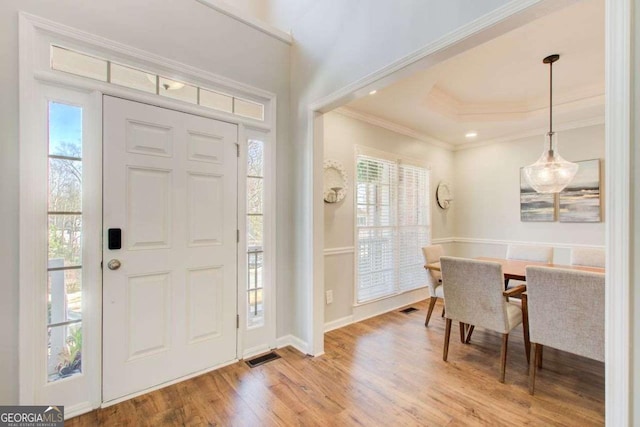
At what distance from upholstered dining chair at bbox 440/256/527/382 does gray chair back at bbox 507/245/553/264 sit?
47.8 inches

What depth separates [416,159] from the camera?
430 cm

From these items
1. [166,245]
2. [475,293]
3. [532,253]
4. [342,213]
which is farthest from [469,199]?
[166,245]

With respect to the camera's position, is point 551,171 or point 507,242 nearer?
Answer: point 551,171

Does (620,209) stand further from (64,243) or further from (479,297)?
(64,243)

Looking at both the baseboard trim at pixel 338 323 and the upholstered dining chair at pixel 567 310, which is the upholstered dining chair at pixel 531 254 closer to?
the upholstered dining chair at pixel 567 310

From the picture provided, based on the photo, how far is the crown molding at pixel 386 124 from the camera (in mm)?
3420

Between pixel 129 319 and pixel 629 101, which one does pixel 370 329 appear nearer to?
pixel 129 319

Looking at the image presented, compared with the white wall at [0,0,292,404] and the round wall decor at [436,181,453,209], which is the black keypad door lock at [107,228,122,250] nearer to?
the white wall at [0,0,292,404]

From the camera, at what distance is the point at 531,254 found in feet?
11.3

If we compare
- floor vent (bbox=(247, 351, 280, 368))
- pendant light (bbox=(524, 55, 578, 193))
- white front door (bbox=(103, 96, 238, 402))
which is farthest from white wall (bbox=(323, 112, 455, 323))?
pendant light (bbox=(524, 55, 578, 193))

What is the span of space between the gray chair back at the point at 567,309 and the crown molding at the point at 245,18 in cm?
287

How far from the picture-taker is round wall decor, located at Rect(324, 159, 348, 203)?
10.5ft

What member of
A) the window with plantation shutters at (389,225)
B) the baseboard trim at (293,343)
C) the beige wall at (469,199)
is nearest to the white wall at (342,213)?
the beige wall at (469,199)

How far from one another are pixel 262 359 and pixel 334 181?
1943mm
